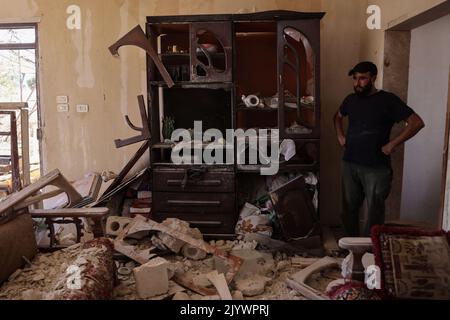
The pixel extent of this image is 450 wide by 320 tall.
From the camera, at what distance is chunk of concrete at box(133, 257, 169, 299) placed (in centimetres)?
262

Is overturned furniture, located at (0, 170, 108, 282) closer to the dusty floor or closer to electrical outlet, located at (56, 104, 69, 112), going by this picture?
the dusty floor

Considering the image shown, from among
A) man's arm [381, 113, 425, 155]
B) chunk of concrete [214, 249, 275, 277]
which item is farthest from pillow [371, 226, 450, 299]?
chunk of concrete [214, 249, 275, 277]

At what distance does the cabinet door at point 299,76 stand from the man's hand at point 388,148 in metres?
0.61

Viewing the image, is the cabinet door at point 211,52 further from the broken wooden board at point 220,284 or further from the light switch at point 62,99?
the broken wooden board at point 220,284

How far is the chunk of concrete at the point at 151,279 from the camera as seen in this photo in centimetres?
262

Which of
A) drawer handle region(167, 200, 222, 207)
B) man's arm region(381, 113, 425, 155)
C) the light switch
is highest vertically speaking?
the light switch

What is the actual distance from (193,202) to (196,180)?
0.63 ft

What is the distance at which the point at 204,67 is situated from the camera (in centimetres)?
354

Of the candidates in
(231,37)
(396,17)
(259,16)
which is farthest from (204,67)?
(396,17)

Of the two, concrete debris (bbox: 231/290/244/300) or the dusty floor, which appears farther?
concrete debris (bbox: 231/290/244/300)

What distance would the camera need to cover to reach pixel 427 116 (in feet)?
12.4

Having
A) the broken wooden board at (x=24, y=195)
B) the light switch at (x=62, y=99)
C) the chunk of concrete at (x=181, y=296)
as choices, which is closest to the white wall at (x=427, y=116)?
→ the chunk of concrete at (x=181, y=296)

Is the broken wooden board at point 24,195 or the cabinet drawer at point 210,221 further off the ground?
the broken wooden board at point 24,195

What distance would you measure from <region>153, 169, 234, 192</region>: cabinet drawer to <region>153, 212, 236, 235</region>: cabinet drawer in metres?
0.22
